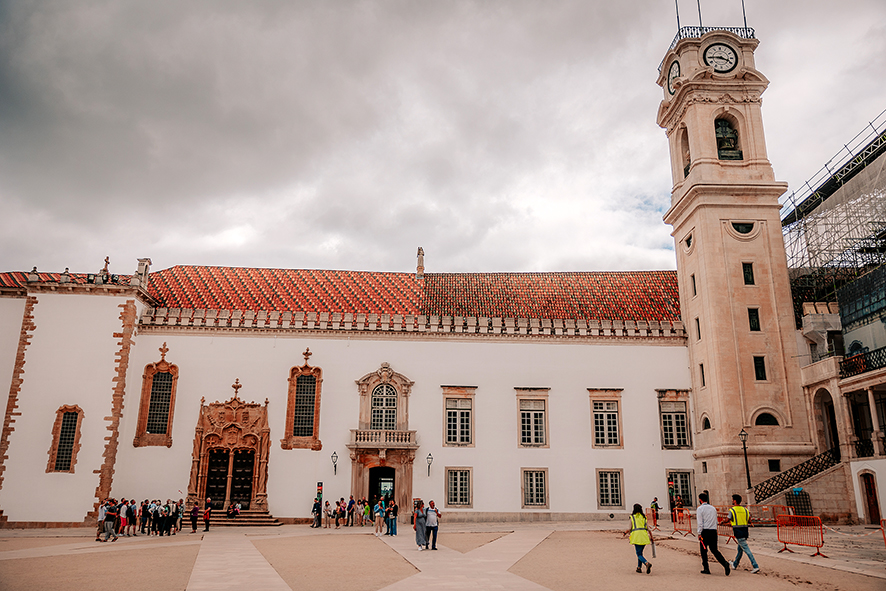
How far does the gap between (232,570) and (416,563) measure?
13.2 ft

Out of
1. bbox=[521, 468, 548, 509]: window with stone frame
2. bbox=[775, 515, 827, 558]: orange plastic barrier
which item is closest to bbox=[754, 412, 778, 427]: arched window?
bbox=[775, 515, 827, 558]: orange plastic barrier

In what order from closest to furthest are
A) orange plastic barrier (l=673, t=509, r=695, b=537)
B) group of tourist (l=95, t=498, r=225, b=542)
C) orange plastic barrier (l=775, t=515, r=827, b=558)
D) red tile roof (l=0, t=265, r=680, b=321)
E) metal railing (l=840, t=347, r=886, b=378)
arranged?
orange plastic barrier (l=775, t=515, r=827, b=558) → group of tourist (l=95, t=498, r=225, b=542) → orange plastic barrier (l=673, t=509, r=695, b=537) → metal railing (l=840, t=347, r=886, b=378) → red tile roof (l=0, t=265, r=680, b=321)

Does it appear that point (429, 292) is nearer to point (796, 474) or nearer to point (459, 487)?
point (459, 487)

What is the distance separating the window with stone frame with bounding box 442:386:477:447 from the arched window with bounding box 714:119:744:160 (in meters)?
16.8

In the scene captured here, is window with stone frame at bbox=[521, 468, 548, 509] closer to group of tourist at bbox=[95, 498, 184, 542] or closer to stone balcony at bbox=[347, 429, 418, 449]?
stone balcony at bbox=[347, 429, 418, 449]

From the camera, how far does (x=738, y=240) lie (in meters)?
30.0

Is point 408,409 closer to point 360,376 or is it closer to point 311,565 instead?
point 360,376

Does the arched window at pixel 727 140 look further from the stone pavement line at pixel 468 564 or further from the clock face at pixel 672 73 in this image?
the stone pavement line at pixel 468 564

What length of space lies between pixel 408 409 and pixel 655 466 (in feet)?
39.2

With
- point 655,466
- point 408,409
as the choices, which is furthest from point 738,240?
point 408,409

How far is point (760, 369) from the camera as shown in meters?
28.4

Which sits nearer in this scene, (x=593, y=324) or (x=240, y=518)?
(x=240, y=518)

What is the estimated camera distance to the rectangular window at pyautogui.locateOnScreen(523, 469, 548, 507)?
29.6m

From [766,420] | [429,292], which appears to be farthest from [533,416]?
[766,420]
